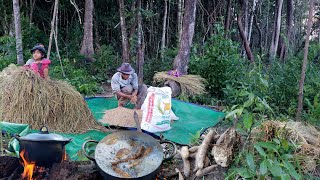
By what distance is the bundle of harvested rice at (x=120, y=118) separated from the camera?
3.96 meters

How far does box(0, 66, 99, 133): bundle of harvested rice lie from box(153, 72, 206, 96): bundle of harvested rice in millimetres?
2249

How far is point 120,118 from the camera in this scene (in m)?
4.05

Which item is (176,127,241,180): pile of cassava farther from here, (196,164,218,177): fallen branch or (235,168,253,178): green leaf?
(235,168,253,178): green leaf

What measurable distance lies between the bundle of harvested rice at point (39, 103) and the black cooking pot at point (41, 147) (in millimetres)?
1326

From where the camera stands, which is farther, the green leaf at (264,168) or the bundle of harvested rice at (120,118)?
the bundle of harvested rice at (120,118)

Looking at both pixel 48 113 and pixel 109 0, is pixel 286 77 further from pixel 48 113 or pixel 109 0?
pixel 109 0

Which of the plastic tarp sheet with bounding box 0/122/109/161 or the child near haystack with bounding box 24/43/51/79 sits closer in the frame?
the plastic tarp sheet with bounding box 0/122/109/161

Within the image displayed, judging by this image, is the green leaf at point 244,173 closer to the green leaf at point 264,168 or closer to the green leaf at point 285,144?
the green leaf at point 264,168

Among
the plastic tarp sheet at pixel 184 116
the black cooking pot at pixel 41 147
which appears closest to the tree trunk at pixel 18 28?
the plastic tarp sheet at pixel 184 116

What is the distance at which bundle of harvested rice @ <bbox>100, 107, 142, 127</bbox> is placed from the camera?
156 inches

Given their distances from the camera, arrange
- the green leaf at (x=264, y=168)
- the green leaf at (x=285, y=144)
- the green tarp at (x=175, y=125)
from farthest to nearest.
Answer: the green tarp at (x=175, y=125), the green leaf at (x=285, y=144), the green leaf at (x=264, y=168)

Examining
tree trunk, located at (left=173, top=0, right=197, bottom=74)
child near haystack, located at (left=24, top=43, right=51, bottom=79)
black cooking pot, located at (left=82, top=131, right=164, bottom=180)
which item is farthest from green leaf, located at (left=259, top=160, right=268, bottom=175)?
tree trunk, located at (left=173, top=0, right=197, bottom=74)

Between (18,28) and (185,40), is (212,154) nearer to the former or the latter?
(185,40)

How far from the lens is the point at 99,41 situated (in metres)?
11.6
